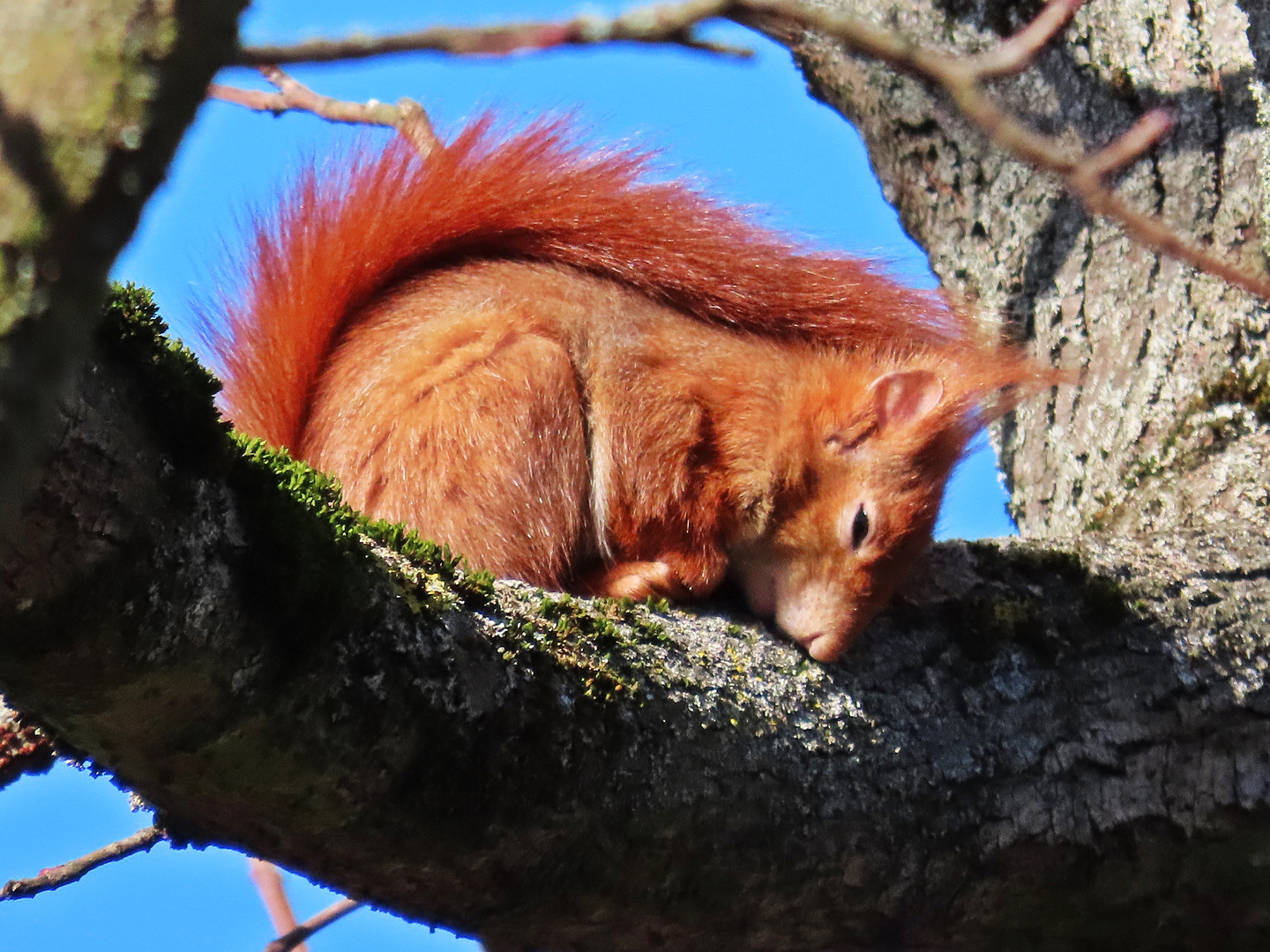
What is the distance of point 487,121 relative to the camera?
2.78 metres

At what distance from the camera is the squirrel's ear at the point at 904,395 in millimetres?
2783

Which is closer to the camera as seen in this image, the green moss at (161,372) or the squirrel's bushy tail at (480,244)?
the green moss at (161,372)

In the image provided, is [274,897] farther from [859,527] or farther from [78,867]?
[859,527]

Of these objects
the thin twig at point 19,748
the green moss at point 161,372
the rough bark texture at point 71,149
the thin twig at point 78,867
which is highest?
the green moss at point 161,372

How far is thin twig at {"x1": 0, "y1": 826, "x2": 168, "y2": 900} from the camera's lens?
1.93m

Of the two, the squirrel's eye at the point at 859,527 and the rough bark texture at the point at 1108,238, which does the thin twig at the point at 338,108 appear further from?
the squirrel's eye at the point at 859,527

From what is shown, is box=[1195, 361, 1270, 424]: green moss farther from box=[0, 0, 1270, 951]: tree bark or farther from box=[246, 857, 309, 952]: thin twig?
box=[246, 857, 309, 952]: thin twig

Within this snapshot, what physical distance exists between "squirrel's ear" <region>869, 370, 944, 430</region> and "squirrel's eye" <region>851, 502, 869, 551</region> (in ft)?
0.72

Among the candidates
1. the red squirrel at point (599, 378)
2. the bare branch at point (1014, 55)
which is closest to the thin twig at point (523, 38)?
the bare branch at point (1014, 55)

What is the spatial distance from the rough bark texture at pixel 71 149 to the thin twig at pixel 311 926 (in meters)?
1.66

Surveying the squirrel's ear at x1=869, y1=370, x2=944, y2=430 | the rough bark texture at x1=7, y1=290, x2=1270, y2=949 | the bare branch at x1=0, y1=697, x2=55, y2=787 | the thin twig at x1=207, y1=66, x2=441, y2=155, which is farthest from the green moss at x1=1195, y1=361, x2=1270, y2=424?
the bare branch at x1=0, y1=697, x2=55, y2=787

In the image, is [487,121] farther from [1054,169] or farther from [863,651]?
[1054,169]

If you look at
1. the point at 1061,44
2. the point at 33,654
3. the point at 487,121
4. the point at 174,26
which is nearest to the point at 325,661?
the point at 33,654

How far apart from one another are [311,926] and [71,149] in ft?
6.24
